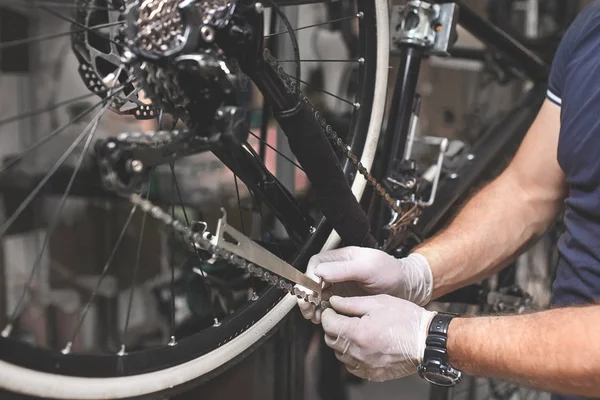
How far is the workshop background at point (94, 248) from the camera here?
1.02 m

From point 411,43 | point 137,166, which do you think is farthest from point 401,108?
point 137,166

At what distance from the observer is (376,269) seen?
2.22 ft

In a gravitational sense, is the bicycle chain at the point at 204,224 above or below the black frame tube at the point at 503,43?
below

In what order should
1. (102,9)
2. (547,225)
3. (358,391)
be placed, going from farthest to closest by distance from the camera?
1. (358,391)
2. (547,225)
3. (102,9)

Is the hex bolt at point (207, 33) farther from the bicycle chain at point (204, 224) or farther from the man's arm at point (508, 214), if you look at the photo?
the man's arm at point (508, 214)

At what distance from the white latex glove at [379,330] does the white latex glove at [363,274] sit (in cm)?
3

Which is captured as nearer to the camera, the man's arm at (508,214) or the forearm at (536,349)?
the forearm at (536,349)

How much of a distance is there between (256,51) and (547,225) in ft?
1.96

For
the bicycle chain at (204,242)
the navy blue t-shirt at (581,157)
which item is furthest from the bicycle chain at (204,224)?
the navy blue t-shirt at (581,157)

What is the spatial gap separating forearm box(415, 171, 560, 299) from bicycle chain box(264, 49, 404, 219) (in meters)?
0.10

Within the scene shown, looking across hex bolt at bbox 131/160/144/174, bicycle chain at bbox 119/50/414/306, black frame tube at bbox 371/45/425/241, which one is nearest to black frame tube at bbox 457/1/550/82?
black frame tube at bbox 371/45/425/241

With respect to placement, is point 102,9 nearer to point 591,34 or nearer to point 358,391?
point 591,34

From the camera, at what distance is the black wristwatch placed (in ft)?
2.05

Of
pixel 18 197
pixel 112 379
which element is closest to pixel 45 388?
pixel 112 379
